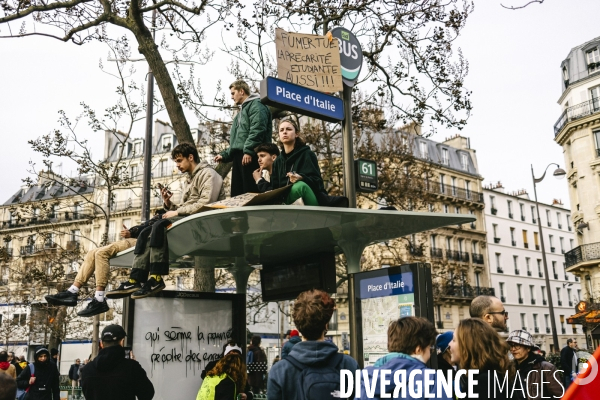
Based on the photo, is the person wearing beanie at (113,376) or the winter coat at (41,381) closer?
the person wearing beanie at (113,376)

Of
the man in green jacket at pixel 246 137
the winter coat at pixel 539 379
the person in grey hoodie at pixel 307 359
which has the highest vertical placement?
the man in green jacket at pixel 246 137

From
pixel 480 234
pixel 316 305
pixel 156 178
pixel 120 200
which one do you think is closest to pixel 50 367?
pixel 316 305

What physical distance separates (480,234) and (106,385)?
63499 millimetres

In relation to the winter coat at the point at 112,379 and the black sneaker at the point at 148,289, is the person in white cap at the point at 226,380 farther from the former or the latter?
the black sneaker at the point at 148,289

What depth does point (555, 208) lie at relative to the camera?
7850cm

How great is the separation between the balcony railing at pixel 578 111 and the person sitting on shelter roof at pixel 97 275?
155 feet

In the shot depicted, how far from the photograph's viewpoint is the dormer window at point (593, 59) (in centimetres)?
4934

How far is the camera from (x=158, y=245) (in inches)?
255

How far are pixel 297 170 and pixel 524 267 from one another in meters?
69.1

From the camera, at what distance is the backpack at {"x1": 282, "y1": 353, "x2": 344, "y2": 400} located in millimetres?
3477

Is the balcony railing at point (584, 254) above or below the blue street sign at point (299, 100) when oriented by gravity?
above

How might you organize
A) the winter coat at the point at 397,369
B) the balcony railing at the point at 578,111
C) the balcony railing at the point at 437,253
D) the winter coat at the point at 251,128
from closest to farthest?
the winter coat at the point at 397,369, the winter coat at the point at 251,128, the balcony railing at the point at 578,111, the balcony railing at the point at 437,253

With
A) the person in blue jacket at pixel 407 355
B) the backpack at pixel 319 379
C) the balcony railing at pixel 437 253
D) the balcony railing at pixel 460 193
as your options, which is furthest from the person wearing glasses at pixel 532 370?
the balcony railing at pixel 460 193

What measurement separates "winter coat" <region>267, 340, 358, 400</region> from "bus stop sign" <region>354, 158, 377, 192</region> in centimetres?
394
